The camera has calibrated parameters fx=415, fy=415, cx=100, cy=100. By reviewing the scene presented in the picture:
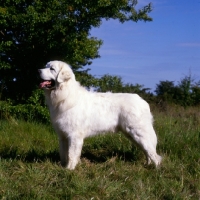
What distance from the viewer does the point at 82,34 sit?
10.5 metres

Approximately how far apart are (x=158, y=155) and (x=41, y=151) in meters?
2.19

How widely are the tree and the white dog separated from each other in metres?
3.52

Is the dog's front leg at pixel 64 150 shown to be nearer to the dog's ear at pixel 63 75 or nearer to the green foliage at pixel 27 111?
the dog's ear at pixel 63 75

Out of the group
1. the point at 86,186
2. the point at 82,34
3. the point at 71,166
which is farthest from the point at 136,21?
the point at 86,186

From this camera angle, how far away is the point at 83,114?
6641 mm

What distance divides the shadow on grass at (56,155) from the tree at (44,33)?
129 inches

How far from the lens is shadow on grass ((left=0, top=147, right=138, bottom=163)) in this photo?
7.13 metres

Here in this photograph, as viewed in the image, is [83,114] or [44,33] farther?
[44,33]

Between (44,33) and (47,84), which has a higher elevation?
(44,33)

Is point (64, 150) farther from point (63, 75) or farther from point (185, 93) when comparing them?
point (185, 93)

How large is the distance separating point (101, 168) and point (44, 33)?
15.9ft

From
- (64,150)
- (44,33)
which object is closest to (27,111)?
(44,33)

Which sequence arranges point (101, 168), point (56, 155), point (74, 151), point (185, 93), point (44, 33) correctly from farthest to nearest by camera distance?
point (185, 93), point (44, 33), point (56, 155), point (74, 151), point (101, 168)

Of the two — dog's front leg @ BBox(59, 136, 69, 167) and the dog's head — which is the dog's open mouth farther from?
dog's front leg @ BBox(59, 136, 69, 167)
